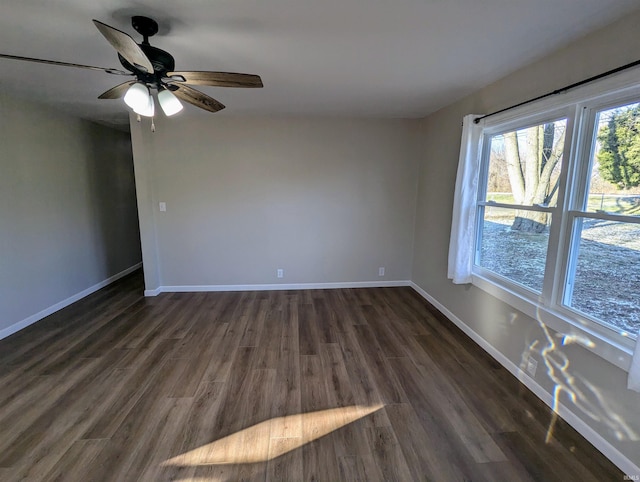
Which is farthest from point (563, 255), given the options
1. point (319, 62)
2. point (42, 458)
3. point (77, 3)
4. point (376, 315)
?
point (42, 458)

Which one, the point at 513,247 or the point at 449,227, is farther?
the point at 449,227

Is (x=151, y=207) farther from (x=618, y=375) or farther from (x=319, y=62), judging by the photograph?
(x=618, y=375)

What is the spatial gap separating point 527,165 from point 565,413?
1792mm

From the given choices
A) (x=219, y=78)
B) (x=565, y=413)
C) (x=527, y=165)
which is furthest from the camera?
(x=527, y=165)

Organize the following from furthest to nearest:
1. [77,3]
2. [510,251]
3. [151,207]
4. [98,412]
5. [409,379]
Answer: [151,207], [510,251], [409,379], [98,412], [77,3]

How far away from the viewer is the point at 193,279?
428 cm

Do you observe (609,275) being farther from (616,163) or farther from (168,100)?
(168,100)

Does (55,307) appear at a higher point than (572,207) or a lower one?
lower

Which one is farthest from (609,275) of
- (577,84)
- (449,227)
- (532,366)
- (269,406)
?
(269,406)

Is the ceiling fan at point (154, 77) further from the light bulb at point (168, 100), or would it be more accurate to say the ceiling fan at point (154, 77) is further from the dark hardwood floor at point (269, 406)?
the dark hardwood floor at point (269, 406)

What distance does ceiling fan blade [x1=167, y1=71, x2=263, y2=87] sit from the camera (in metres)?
1.74

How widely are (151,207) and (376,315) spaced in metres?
3.25

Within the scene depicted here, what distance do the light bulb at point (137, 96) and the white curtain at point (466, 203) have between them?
2591 millimetres

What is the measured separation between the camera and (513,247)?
2.56 metres
